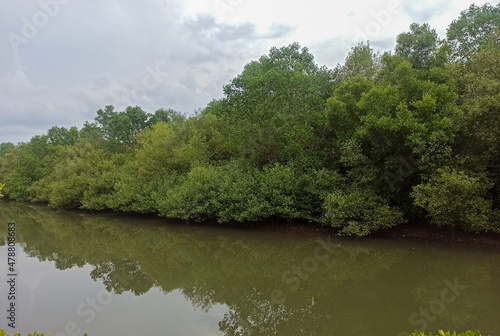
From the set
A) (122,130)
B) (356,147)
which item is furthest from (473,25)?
(122,130)

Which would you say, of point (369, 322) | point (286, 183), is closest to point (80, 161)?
point (286, 183)

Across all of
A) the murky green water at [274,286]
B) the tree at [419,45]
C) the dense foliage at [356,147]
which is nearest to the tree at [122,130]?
the dense foliage at [356,147]

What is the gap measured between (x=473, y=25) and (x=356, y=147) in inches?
442

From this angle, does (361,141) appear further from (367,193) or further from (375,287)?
(375,287)

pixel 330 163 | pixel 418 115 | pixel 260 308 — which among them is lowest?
pixel 260 308

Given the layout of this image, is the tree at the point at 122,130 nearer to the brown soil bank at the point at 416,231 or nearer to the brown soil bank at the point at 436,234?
the brown soil bank at the point at 416,231

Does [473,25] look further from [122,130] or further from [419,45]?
[122,130]

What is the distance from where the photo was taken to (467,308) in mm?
6562

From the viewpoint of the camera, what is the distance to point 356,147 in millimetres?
11938

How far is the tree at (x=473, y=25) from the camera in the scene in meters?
16.4

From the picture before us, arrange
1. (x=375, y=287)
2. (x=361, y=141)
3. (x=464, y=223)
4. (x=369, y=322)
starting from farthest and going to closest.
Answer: (x=361, y=141), (x=464, y=223), (x=375, y=287), (x=369, y=322)

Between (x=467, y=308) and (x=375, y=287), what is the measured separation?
6.32 ft

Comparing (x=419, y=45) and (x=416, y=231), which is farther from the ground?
(x=419, y=45)

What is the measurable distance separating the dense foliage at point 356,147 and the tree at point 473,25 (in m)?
0.06
